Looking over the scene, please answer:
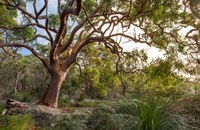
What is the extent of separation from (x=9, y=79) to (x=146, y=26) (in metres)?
18.2

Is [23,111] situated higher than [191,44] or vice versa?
[191,44]

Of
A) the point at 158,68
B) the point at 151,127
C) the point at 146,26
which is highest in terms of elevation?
the point at 146,26

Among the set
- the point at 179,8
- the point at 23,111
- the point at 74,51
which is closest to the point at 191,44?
the point at 179,8

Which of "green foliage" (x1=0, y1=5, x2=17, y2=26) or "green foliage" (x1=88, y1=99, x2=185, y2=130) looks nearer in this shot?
"green foliage" (x1=88, y1=99, x2=185, y2=130)

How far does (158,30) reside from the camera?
10719mm

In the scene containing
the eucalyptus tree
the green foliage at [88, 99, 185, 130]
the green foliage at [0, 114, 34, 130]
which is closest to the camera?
the green foliage at [88, 99, 185, 130]

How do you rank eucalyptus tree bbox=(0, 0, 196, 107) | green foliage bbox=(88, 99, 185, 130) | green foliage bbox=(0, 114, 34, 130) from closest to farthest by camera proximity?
green foliage bbox=(88, 99, 185, 130)
green foliage bbox=(0, 114, 34, 130)
eucalyptus tree bbox=(0, 0, 196, 107)

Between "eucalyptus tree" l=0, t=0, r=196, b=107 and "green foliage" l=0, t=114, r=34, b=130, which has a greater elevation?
"eucalyptus tree" l=0, t=0, r=196, b=107

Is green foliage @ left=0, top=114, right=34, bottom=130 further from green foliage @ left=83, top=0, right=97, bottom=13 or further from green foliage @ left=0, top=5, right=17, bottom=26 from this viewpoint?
green foliage @ left=83, top=0, right=97, bottom=13

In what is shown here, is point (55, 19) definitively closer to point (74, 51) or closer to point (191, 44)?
point (74, 51)

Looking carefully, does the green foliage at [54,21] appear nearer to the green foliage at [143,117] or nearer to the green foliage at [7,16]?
the green foliage at [7,16]

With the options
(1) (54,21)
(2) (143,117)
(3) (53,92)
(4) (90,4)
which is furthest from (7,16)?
(2) (143,117)

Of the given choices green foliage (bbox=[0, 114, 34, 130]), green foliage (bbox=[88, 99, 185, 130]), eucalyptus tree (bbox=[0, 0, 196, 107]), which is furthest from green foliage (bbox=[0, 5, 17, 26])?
green foliage (bbox=[88, 99, 185, 130])

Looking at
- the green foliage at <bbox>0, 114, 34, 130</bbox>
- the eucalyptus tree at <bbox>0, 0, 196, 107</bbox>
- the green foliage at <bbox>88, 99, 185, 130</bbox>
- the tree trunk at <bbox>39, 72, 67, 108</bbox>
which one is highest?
the eucalyptus tree at <bbox>0, 0, 196, 107</bbox>
